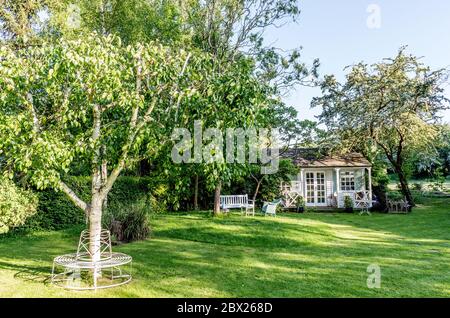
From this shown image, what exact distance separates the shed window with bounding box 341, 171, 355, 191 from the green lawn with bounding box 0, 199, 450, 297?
6845 mm

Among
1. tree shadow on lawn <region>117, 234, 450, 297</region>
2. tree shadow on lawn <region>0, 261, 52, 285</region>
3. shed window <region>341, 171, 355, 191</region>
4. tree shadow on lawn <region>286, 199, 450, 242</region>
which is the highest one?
shed window <region>341, 171, 355, 191</region>

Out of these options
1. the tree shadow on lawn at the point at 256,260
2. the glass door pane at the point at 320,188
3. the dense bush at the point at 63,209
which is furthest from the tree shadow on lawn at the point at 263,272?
the glass door pane at the point at 320,188

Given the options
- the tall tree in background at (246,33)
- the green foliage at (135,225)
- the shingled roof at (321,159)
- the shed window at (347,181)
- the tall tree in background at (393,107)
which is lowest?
the green foliage at (135,225)

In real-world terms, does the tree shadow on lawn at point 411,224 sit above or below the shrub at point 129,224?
below

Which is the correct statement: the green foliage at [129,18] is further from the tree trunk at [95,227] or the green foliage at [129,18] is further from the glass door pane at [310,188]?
the tree trunk at [95,227]

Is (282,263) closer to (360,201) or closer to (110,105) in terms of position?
(110,105)

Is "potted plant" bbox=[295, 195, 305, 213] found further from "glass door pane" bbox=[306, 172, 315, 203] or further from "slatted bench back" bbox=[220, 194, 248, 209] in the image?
"slatted bench back" bbox=[220, 194, 248, 209]

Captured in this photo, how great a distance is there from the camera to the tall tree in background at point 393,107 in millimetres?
18453

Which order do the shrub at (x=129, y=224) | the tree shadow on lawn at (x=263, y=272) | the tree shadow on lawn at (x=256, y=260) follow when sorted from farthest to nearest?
the shrub at (x=129, y=224) → the tree shadow on lawn at (x=256, y=260) → the tree shadow on lawn at (x=263, y=272)

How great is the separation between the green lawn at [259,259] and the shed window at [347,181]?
6845 mm

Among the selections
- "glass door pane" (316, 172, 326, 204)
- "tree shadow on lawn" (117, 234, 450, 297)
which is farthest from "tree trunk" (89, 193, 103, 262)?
"glass door pane" (316, 172, 326, 204)

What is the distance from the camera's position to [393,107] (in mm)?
18703

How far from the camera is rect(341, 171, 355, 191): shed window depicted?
20.3 metres

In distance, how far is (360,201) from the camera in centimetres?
1823
